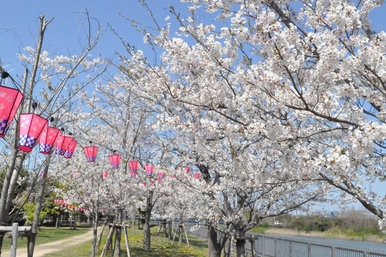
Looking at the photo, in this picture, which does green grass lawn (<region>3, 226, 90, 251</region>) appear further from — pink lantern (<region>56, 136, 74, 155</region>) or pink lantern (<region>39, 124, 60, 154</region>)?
pink lantern (<region>39, 124, 60, 154</region>)

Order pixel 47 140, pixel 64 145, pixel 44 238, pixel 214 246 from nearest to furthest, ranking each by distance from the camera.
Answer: pixel 47 140
pixel 64 145
pixel 214 246
pixel 44 238

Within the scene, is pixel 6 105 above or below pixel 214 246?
above

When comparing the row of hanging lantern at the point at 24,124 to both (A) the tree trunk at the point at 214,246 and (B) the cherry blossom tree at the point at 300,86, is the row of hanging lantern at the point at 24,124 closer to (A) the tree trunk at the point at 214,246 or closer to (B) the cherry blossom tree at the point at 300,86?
(B) the cherry blossom tree at the point at 300,86

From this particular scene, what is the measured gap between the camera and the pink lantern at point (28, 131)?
438 centimetres

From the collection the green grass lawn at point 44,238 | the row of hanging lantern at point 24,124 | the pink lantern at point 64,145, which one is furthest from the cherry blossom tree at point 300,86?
the green grass lawn at point 44,238

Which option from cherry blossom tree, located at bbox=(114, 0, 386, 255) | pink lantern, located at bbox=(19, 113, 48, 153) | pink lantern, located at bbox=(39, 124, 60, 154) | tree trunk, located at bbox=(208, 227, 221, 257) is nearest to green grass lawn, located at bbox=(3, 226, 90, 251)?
tree trunk, located at bbox=(208, 227, 221, 257)

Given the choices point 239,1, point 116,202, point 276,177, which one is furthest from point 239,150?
point 116,202

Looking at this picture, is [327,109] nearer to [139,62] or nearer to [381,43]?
[381,43]

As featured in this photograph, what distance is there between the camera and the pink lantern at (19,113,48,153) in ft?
14.4

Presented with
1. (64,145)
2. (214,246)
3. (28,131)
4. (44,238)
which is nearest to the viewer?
(28,131)

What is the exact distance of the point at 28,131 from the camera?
14.5 feet

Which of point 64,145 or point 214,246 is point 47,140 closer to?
point 64,145

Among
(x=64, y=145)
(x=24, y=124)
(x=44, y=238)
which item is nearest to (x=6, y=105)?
(x=24, y=124)

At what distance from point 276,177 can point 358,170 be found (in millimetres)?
1090
